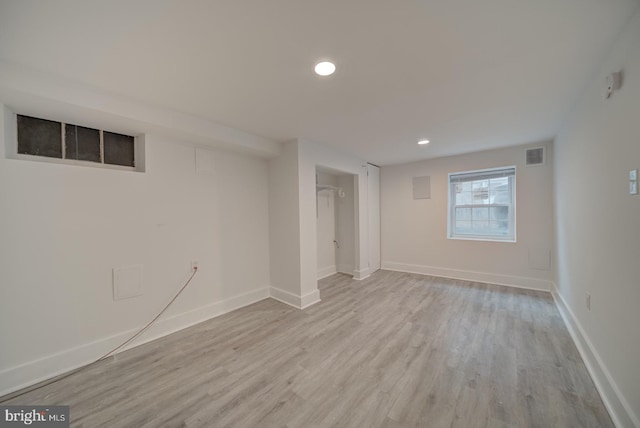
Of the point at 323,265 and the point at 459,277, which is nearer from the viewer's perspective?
the point at 459,277

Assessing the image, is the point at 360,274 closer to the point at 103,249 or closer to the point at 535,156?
the point at 535,156

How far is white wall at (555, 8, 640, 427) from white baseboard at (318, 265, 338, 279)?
3.45m

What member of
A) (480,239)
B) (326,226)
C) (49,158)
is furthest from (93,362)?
(480,239)

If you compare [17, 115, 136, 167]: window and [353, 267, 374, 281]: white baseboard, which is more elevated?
[17, 115, 136, 167]: window

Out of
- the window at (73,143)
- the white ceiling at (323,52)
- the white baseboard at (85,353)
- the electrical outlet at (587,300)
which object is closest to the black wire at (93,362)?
the white baseboard at (85,353)

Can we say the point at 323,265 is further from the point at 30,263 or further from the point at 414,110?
the point at 30,263

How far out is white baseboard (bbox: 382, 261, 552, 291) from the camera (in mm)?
3662

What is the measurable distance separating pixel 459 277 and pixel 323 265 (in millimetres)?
2601

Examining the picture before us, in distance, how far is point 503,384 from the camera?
172 cm

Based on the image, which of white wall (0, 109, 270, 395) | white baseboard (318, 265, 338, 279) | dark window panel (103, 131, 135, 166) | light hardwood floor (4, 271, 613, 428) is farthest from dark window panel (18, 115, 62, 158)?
white baseboard (318, 265, 338, 279)

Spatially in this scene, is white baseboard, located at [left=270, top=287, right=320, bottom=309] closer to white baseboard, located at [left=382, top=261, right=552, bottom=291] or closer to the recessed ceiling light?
white baseboard, located at [left=382, top=261, right=552, bottom=291]

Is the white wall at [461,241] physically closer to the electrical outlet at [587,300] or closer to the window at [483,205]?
the window at [483,205]

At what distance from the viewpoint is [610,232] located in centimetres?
Result: 156

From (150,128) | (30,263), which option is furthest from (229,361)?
(150,128)
